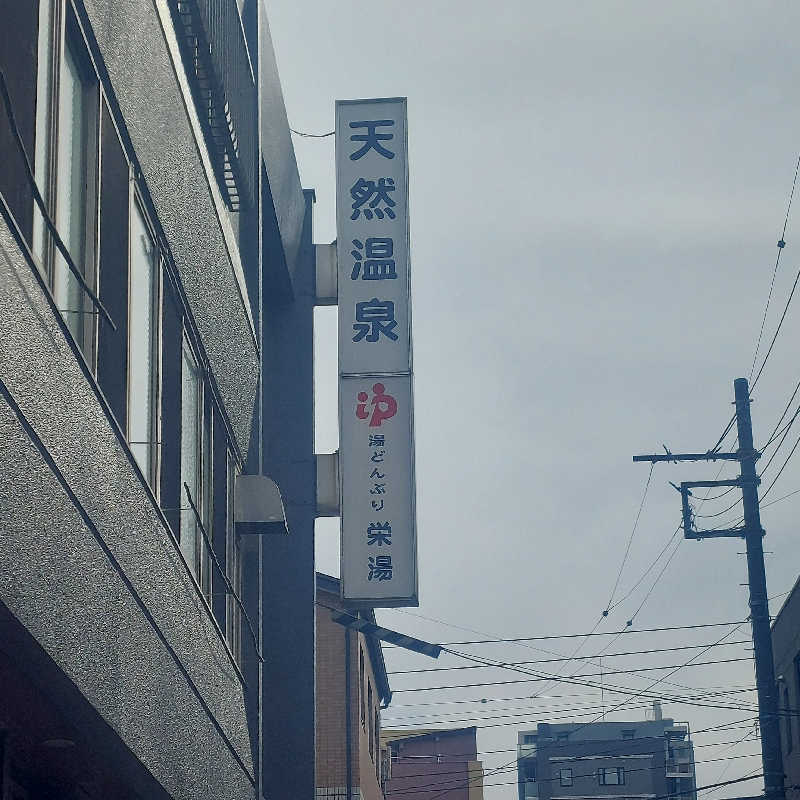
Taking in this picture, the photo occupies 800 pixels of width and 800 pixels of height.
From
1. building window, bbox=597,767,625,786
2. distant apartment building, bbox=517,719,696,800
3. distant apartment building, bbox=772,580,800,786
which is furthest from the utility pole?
building window, bbox=597,767,625,786

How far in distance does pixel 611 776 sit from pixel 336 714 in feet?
203

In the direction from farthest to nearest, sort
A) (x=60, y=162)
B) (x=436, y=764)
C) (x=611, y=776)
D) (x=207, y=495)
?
(x=611, y=776), (x=436, y=764), (x=207, y=495), (x=60, y=162)

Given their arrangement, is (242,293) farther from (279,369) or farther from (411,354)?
(279,369)

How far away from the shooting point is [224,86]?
1243 centimetres

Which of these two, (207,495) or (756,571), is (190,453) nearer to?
(207,495)

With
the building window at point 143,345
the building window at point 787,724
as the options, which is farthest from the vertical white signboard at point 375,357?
the building window at point 787,724

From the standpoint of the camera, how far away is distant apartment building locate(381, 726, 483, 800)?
62.8 meters

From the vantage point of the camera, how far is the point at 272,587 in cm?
1955

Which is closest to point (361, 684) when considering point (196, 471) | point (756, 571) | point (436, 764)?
point (756, 571)

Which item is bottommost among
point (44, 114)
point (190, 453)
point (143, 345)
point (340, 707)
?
point (340, 707)

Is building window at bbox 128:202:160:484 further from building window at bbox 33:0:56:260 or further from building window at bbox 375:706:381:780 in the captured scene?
building window at bbox 375:706:381:780

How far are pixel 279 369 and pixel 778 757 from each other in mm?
10955

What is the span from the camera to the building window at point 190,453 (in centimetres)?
1134

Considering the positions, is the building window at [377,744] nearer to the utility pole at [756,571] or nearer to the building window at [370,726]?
the building window at [370,726]
